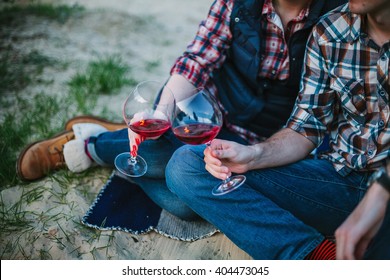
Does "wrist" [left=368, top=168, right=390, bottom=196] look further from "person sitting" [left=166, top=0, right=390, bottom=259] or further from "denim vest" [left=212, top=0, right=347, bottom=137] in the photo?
"denim vest" [left=212, top=0, right=347, bottom=137]

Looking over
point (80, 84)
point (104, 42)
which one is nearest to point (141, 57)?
point (104, 42)

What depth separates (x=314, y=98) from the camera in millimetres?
2027

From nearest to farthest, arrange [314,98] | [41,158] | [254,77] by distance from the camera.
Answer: [314,98] < [254,77] < [41,158]

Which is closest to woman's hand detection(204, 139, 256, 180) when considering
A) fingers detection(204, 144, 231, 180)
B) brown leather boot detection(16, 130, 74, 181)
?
fingers detection(204, 144, 231, 180)

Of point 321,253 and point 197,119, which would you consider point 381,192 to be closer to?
point 321,253

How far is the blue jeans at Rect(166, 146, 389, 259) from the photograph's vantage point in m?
1.83

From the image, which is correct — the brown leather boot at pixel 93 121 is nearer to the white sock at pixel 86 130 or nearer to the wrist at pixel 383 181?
the white sock at pixel 86 130

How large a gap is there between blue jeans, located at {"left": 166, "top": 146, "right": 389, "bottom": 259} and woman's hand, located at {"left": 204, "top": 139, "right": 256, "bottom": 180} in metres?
0.06

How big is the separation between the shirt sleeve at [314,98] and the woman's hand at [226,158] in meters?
0.27

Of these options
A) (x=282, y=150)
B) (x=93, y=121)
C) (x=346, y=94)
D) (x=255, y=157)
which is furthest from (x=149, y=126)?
(x=93, y=121)

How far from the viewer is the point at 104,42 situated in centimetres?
457

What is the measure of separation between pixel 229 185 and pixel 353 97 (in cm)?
59
